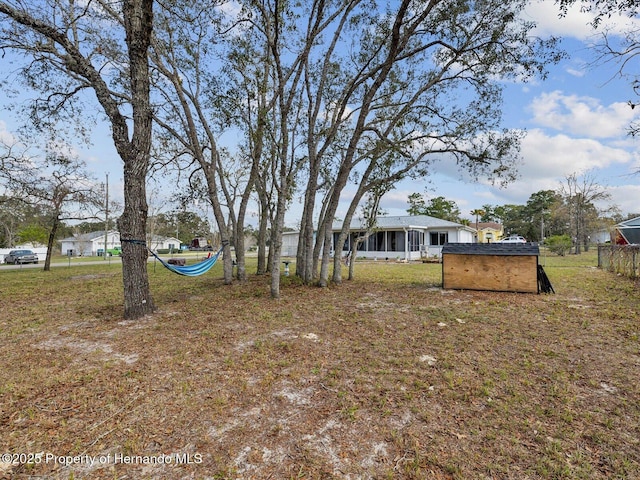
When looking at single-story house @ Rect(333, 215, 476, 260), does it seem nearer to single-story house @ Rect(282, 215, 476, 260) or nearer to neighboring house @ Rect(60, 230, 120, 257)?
single-story house @ Rect(282, 215, 476, 260)

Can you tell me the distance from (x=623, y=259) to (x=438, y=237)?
1070 centimetres

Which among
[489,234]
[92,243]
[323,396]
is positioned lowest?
[323,396]

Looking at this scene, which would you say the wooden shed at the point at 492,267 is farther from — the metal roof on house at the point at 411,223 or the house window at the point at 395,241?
the house window at the point at 395,241

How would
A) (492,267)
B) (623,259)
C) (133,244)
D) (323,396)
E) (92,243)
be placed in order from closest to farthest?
(323,396)
(133,244)
(492,267)
(623,259)
(92,243)

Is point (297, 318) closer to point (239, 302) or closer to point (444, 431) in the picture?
point (239, 302)

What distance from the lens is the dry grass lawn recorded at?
1933mm

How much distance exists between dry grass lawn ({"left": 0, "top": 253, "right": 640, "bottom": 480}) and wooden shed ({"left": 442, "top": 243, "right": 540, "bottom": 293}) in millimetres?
1839

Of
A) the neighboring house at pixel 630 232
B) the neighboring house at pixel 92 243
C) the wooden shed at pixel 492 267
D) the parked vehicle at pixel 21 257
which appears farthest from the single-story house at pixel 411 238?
the neighboring house at pixel 92 243

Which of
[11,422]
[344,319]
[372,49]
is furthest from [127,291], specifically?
[372,49]

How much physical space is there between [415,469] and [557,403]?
150cm

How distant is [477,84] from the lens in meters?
7.88

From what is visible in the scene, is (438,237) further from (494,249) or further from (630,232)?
(494,249)

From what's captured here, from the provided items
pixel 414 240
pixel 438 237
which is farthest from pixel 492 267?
pixel 438 237

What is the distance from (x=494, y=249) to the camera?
7.44m
